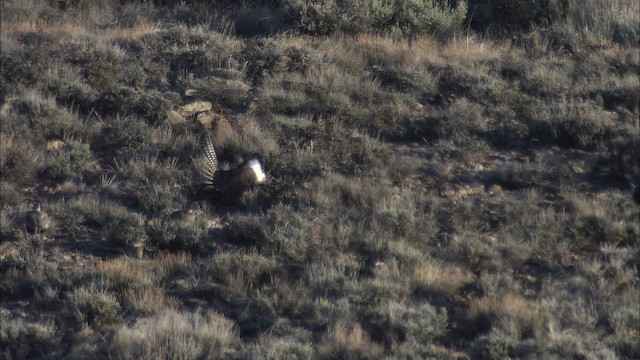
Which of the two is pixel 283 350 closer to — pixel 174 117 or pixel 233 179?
pixel 233 179

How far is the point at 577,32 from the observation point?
574 inches

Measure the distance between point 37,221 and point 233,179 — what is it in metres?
2.19

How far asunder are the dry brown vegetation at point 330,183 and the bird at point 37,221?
7cm

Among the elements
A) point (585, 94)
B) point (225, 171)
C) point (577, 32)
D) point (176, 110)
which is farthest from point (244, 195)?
point (577, 32)

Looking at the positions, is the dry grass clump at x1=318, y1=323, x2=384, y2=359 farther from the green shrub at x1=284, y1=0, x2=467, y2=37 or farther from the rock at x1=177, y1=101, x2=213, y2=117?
the green shrub at x1=284, y1=0, x2=467, y2=37

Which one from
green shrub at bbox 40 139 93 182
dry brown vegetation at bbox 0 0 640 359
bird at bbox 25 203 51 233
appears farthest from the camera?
green shrub at bbox 40 139 93 182

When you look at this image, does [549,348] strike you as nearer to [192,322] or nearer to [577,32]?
[192,322]

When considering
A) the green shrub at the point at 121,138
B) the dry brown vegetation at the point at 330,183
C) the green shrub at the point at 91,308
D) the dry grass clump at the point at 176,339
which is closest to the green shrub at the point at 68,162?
the dry brown vegetation at the point at 330,183

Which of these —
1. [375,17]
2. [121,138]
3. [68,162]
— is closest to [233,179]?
[121,138]

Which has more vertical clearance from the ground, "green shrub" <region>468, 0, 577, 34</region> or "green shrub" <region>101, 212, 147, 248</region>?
"green shrub" <region>468, 0, 577, 34</region>

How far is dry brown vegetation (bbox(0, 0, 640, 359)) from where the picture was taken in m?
8.05

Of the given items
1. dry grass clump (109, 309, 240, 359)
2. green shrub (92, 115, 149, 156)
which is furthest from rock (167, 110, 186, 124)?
dry grass clump (109, 309, 240, 359)

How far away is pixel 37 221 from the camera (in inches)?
384

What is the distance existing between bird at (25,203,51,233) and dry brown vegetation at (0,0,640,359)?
0.24 feet
